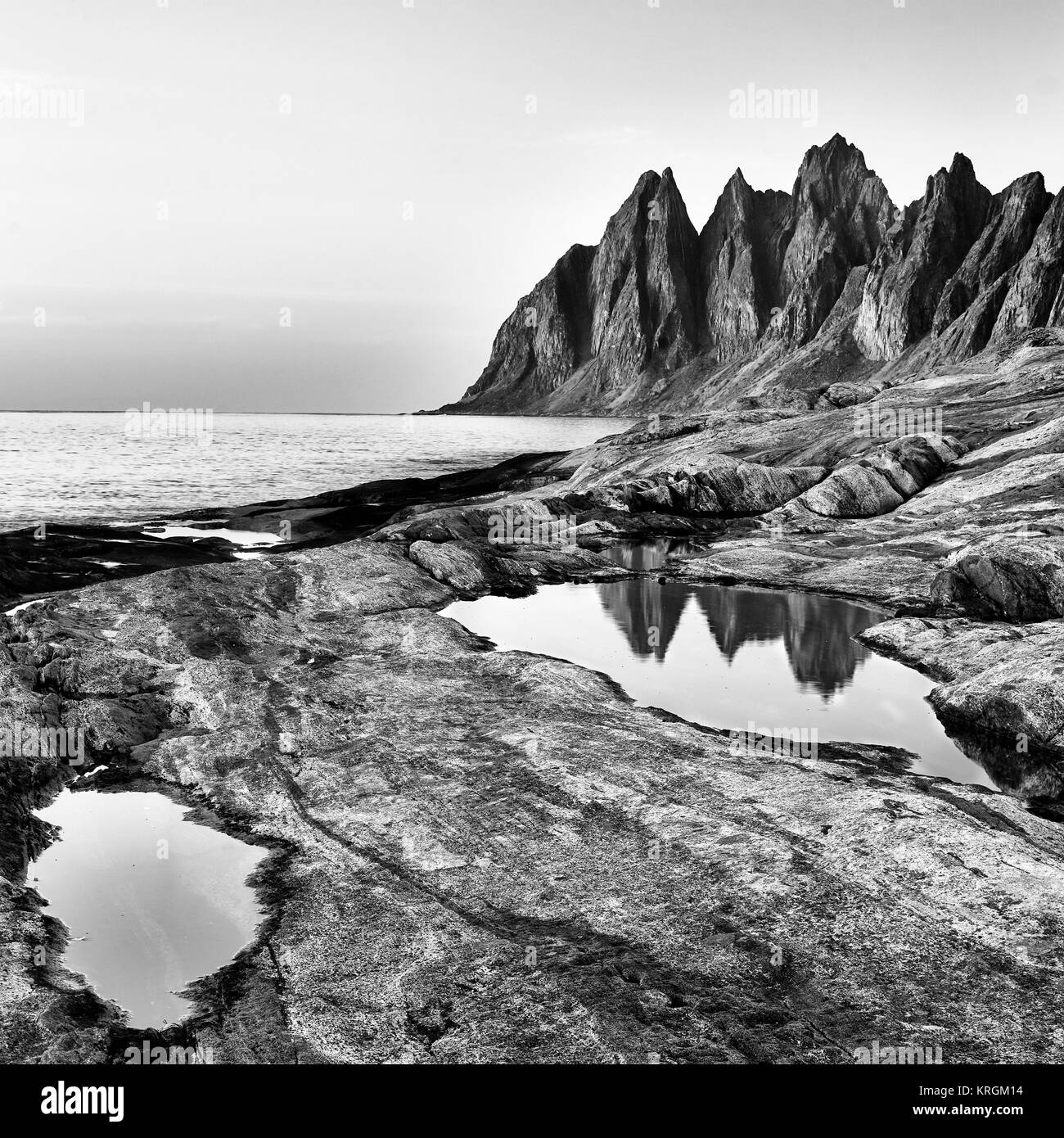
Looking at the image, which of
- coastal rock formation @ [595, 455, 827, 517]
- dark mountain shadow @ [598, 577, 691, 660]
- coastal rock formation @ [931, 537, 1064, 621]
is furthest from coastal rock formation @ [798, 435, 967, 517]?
coastal rock formation @ [931, 537, 1064, 621]

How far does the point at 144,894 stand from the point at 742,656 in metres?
20.8

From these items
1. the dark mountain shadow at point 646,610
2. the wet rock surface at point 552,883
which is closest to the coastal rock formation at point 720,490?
the dark mountain shadow at point 646,610

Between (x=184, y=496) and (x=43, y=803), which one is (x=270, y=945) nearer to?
(x=43, y=803)

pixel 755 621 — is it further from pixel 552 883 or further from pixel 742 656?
pixel 552 883

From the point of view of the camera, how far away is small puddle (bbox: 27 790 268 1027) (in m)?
13.1

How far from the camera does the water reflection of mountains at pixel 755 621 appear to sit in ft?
98.6

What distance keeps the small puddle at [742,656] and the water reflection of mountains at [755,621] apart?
56 mm

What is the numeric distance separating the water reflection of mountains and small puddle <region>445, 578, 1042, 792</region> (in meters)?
0.06

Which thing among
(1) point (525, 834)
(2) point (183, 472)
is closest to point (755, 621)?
(1) point (525, 834)

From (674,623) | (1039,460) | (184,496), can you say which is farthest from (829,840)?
(184,496)

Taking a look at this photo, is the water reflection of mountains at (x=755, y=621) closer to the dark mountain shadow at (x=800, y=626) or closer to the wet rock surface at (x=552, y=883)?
the dark mountain shadow at (x=800, y=626)

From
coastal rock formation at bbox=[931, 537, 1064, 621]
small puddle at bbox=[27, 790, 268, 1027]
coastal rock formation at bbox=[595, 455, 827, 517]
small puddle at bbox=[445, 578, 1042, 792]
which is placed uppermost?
coastal rock formation at bbox=[595, 455, 827, 517]

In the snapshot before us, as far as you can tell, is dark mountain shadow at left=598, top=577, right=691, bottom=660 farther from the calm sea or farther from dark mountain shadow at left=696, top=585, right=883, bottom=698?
the calm sea
